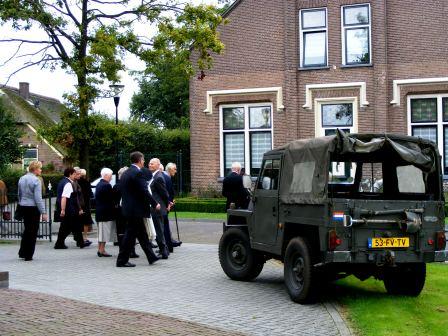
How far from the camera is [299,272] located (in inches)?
388

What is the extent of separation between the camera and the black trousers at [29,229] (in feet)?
47.4

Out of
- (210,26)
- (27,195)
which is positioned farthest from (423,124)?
(27,195)

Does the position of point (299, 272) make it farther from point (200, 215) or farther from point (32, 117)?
point (32, 117)

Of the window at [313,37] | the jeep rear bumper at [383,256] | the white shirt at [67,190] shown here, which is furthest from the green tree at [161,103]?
the jeep rear bumper at [383,256]

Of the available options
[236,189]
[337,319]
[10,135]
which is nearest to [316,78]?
[236,189]

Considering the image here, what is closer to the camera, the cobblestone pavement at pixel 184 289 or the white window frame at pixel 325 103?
the cobblestone pavement at pixel 184 289

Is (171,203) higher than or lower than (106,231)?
higher

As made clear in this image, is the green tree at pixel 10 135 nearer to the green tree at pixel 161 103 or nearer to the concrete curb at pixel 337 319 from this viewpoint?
the green tree at pixel 161 103

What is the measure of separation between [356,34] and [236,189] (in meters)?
13.7

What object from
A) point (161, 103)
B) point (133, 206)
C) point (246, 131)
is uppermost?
point (161, 103)

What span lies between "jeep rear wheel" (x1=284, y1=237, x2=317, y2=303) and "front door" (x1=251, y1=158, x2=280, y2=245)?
26.0 inches

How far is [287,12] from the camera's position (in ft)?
91.8

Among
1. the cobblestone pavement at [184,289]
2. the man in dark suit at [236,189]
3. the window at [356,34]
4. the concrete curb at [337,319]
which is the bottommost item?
the concrete curb at [337,319]

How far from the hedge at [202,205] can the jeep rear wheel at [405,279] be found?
15634 mm
